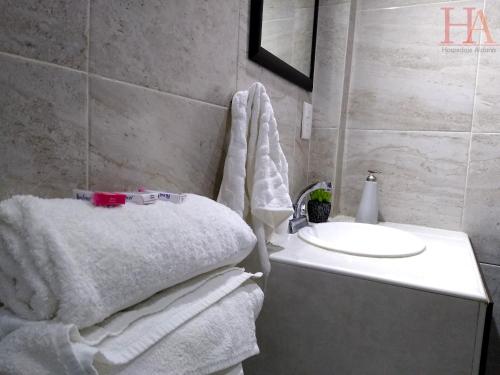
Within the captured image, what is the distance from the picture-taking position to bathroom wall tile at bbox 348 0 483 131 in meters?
1.24

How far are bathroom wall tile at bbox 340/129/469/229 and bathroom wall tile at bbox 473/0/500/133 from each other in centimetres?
8

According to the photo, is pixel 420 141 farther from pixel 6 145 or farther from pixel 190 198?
pixel 6 145

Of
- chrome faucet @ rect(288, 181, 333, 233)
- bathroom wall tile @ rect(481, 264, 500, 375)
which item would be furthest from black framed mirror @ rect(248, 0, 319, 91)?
bathroom wall tile @ rect(481, 264, 500, 375)

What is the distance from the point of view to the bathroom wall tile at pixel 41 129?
1.26ft

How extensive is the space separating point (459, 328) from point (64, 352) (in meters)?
0.71

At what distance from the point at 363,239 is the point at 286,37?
0.69m

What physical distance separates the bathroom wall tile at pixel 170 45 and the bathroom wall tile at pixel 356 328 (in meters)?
0.46

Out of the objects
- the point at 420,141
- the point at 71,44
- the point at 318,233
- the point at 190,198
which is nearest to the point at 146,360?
the point at 190,198

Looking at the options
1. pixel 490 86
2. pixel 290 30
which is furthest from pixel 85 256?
pixel 490 86

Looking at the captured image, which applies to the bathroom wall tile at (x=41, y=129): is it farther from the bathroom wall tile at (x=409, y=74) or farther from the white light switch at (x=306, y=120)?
the bathroom wall tile at (x=409, y=74)

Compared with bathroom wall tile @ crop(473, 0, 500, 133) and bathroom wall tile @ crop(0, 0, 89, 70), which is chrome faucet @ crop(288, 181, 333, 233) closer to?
bathroom wall tile @ crop(473, 0, 500, 133)

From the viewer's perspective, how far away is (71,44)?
0.44m

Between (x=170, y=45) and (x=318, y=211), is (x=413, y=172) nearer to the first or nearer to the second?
(x=318, y=211)

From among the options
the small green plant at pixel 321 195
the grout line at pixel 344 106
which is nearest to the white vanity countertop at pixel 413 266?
the small green plant at pixel 321 195
